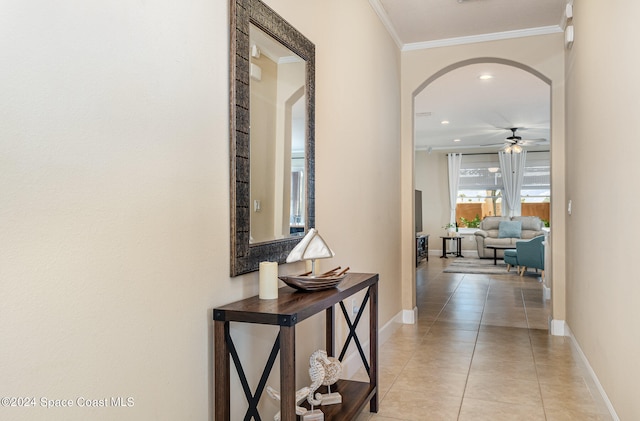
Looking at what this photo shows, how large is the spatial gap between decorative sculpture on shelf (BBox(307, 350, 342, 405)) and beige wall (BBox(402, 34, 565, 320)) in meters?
2.51

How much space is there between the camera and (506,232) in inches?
423

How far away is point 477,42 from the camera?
14.8ft

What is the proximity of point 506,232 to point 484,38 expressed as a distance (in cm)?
705

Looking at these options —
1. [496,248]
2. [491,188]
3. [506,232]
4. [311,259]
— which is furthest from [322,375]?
[491,188]

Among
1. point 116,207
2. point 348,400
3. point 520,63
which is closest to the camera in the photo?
point 116,207

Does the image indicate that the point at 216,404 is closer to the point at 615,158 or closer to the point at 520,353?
the point at 615,158

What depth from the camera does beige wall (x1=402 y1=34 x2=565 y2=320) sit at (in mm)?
4250

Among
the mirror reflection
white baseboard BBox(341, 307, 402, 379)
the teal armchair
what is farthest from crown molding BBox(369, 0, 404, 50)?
the teal armchair

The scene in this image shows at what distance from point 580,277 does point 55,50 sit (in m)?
3.37

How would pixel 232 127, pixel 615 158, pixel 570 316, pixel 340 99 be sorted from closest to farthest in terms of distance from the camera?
pixel 232 127, pixel 615 158, pixel 340 99, pixel 570 316

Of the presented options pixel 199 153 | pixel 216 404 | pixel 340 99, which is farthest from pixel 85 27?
pixel 340 99

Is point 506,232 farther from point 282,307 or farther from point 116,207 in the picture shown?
point 116,207

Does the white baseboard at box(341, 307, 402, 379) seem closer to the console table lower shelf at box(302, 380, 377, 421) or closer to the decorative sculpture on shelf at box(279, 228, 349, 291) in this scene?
the console table lower shelf at box(302, 380, 377, 421)

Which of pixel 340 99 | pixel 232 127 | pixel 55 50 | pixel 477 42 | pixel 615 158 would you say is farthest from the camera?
pixel 477 42
